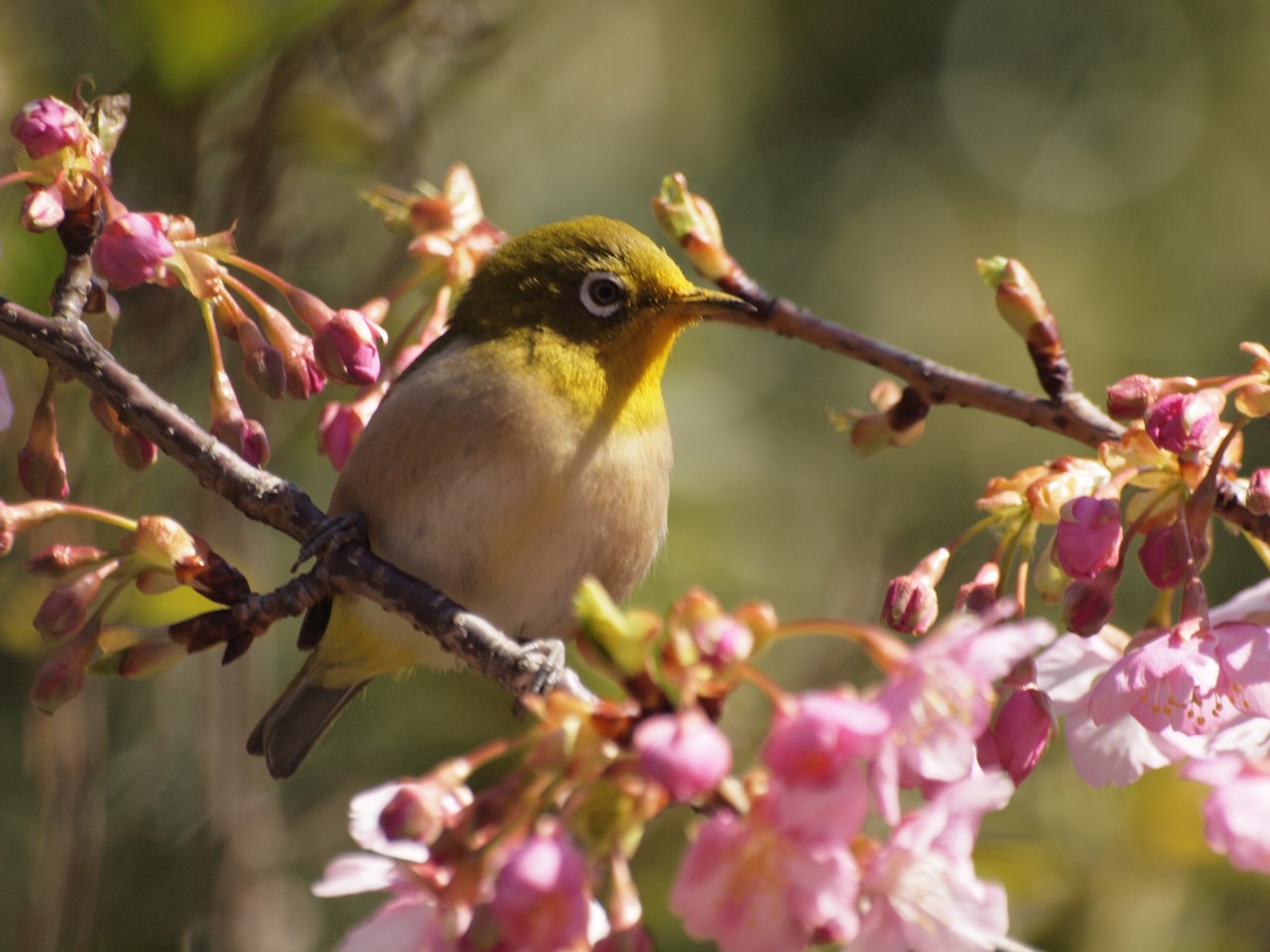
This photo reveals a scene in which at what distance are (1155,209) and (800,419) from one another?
3436mm

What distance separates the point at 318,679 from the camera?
3.67m

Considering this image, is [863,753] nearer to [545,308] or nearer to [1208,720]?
[1208,720]

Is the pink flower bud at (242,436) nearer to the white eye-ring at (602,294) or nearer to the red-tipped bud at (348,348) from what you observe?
the red-tipped bud at (348,348)

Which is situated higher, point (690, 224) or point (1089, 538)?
point (690, 224)

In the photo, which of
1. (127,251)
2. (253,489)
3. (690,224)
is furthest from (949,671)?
(127,251)

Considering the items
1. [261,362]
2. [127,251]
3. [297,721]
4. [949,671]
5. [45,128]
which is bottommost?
[297,721]

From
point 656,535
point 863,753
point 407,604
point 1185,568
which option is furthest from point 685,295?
point 863,753

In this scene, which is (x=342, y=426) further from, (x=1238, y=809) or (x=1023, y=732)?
(x=1238, y=809)

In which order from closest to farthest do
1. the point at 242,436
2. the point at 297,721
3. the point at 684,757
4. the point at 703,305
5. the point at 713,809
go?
1. the point at 684,757
2. the point at 713,809
3. the point at 242,436
4. the point at 703,305
5. the point at 297,721

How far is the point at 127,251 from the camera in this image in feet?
7.47

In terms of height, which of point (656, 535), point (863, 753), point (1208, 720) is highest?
point (863, 753)

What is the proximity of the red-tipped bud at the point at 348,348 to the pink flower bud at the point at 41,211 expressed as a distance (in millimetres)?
467

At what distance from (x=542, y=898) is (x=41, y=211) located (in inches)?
55.3

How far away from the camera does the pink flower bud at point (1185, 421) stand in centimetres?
205
